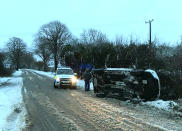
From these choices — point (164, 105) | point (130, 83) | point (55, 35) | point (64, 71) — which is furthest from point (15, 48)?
point (164, 105)

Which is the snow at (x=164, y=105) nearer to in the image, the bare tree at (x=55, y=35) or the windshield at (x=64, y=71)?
the windshield at (x=64, y=71)

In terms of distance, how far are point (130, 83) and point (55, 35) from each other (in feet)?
190

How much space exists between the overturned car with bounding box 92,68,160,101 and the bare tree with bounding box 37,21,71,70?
53581 mm

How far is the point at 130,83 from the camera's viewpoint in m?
13.8

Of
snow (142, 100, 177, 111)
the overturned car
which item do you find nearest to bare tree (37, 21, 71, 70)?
the overturned car

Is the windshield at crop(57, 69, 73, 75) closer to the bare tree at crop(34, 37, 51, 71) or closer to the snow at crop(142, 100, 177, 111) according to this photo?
the snow at crop(142, 100, 177, 111)

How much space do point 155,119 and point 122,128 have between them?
1.83 m

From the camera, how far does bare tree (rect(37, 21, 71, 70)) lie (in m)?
69.4

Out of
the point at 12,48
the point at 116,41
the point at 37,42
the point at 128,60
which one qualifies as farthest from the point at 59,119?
the point at 12,48

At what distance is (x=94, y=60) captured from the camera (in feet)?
94.4

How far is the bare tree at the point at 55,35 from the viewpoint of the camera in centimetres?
6938

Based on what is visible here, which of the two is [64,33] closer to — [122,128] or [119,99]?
[119,99]

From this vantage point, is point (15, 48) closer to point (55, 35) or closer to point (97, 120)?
point (55, 35)

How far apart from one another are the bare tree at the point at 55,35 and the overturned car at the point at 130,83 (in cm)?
5358
